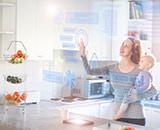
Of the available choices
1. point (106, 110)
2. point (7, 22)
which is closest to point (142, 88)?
point (106, 110)

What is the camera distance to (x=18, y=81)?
3486 mm

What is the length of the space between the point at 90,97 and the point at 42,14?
1462 mm

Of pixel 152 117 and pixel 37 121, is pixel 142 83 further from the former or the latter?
pixel 37 121

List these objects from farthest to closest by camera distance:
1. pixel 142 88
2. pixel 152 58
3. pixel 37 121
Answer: pixel 152 58 → pixel 142 88 → pixel 37 121

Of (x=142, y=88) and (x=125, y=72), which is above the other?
(x=125, y=72)

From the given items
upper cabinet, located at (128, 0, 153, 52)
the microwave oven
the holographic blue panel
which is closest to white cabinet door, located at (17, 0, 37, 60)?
the holographic blue panel

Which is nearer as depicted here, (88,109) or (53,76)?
(88,109)

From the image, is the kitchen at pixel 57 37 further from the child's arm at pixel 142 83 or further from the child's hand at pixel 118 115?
the child's hand at pixel 118 115

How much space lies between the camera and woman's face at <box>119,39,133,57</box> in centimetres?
531

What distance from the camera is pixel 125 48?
5.53 m

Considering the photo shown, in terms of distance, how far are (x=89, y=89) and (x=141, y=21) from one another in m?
1.34

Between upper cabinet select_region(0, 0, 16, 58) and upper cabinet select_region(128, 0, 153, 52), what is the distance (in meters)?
2.11

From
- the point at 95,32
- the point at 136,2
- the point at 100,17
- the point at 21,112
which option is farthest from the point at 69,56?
the point at 21,112

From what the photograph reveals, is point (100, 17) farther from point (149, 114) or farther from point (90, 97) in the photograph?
point (149, 114)
